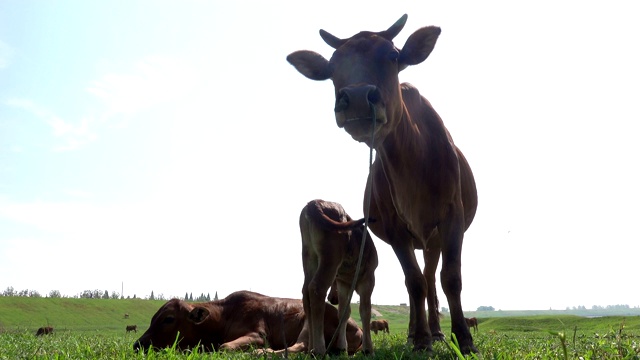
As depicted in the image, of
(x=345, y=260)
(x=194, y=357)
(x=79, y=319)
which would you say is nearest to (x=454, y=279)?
(x=345, y=260)

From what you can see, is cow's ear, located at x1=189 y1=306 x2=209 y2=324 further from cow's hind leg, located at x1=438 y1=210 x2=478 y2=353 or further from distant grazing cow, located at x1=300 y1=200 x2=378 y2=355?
cow's hind leg, located at x1=438 y1=210 x2=478 y2=353

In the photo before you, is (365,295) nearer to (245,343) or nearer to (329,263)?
(329,263)

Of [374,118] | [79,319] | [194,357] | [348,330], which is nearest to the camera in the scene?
[194,357]

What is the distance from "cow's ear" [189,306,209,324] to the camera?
7874mm

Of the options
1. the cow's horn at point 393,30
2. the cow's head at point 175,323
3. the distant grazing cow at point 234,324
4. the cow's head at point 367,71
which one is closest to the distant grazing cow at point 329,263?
the distant grazing cow at point 234,324

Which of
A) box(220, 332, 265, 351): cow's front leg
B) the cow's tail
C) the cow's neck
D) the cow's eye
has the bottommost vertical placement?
box(220, 332, 265, 351): cow's front leg

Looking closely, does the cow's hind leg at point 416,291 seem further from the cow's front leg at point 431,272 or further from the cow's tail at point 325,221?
the cow's front leg at point 431,272

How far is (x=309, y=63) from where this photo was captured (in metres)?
6.46

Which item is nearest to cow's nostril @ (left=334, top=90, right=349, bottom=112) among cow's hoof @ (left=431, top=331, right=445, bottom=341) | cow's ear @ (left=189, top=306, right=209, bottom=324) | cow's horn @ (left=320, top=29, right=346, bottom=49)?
cow's horn @ (left=320, top=29, right=346, bottom=49)

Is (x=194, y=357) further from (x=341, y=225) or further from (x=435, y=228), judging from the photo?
(x=435, y=228)

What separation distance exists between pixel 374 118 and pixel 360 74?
690 millimetres

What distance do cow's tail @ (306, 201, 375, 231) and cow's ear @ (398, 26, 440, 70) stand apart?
1.82 m

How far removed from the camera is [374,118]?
4.80m

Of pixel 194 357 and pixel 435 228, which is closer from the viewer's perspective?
pixel 194 357
